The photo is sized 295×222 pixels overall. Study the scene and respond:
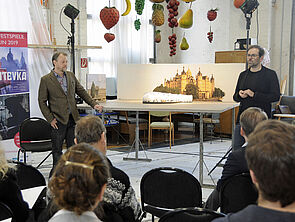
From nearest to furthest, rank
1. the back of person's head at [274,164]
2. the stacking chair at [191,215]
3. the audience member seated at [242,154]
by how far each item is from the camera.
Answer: the back of person's head at [274,164]
the stacking chair at [191,215]
the audience member seated at [242,154]

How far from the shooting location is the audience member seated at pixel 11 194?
2119 mm

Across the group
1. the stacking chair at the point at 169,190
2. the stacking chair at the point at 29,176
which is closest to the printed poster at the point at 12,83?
the stacking chair at the point at 29,176

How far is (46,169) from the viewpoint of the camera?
5566 mm

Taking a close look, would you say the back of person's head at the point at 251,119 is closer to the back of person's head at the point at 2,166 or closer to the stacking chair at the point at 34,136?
the back of person's head at the point at 2,166

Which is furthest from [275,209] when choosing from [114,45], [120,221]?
[114,45]

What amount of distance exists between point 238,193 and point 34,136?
11.6ft

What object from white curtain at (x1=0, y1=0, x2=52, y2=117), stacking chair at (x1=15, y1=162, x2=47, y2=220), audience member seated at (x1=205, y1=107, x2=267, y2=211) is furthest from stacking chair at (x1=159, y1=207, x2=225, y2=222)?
white curtain at (x1=0, y1=0, x2=52, y2=117)

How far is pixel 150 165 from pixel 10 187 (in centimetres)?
383

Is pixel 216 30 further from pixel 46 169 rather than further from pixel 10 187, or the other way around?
pixel 10 187

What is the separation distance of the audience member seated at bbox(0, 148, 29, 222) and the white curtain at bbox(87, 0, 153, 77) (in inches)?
289

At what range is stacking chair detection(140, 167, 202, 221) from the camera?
8.49 feet

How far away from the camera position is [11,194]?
7.05ft

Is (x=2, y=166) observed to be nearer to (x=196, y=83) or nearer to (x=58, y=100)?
(x=58, y=100)

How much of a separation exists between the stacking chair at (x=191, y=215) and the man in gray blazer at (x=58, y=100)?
309 cm
